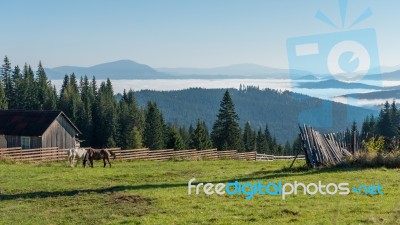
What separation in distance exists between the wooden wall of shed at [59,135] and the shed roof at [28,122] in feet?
2.65

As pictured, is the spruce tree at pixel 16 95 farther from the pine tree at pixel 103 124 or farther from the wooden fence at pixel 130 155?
the wooden fence at pixel 130 155

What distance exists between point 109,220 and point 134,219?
803mm

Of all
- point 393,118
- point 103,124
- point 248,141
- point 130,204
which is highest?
point 103,124

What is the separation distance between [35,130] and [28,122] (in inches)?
83.9

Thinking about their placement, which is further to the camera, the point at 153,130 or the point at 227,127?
the point at 153,130

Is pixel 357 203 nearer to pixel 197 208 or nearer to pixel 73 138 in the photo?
pixel 197 208

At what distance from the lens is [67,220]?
13.6m

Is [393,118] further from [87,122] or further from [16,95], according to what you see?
[16,95]

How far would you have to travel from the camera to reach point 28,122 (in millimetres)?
55281

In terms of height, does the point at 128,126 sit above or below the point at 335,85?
below

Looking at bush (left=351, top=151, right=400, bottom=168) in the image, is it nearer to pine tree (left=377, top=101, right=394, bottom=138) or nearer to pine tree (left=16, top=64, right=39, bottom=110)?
pine tree (left=377, top=101, right=394, bottom=138)

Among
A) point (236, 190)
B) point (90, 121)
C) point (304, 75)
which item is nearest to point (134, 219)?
point (236, 190)

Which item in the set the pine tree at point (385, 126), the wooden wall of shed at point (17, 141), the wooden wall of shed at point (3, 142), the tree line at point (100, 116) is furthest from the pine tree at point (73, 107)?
the pine tree at point (385, 126)

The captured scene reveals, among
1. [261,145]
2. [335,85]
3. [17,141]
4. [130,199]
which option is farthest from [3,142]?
[261,145]
